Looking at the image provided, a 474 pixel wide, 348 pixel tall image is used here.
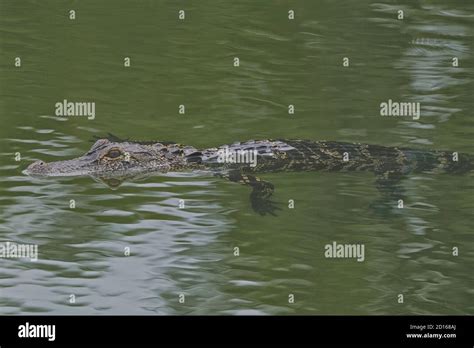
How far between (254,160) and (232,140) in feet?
2.88

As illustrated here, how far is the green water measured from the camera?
29.9 feet

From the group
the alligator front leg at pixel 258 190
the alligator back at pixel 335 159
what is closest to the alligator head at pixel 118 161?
the alligator back at pixel 335 159

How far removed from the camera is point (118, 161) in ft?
39.1

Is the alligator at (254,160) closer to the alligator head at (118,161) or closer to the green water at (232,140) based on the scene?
the alligator head at (118,161)

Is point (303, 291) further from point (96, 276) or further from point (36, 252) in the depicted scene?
point (36, 252)

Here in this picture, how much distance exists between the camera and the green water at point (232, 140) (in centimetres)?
912

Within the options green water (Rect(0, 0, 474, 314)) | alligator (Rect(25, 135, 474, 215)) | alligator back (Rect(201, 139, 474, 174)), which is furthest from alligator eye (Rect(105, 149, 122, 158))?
alligator back (Rect(201, 139, 474, 174))

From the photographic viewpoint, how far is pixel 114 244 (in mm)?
9758

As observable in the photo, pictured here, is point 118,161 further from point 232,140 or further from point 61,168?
point 232,140

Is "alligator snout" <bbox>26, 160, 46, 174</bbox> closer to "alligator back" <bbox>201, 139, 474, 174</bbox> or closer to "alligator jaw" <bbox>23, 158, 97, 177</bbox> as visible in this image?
"alligator jaw" <bbox>23, 158, 97, 177</bbox>

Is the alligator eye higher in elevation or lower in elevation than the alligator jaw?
higher

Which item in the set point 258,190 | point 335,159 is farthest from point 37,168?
point 335,159
